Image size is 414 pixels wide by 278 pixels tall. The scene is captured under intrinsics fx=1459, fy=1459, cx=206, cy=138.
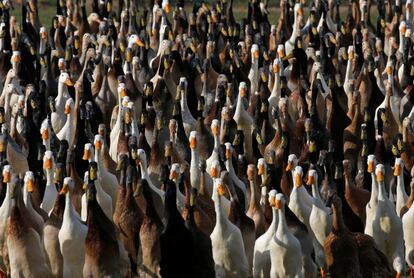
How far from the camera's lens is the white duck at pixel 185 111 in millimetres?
17797

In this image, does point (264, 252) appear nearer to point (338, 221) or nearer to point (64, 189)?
point (338, 221)

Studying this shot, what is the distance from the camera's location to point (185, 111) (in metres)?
18.1

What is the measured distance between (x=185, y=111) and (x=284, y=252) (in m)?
4.68

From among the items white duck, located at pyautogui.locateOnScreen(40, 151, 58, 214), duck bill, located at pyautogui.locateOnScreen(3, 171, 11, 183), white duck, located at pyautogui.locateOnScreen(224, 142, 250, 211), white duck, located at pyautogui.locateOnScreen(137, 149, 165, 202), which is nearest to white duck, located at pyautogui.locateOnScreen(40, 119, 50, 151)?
white duck, located at pyautogui.locateOnScreen(40, 151, 58, 214)

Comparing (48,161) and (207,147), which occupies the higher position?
(48,161)

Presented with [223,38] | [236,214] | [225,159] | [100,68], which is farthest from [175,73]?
[236,214]

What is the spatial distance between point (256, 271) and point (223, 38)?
901cm

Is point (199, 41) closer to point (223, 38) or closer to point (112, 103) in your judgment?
point (223, 38)

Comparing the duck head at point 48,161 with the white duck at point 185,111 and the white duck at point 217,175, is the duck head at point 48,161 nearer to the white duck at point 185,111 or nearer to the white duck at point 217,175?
the white duck at point 217,175

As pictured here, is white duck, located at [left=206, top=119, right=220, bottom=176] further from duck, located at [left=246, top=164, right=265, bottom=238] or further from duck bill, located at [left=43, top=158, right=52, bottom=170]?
duck bill, located at [left=43, top=158, right=52, bottom=170]

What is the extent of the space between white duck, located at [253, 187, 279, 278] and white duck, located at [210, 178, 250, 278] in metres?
0.14

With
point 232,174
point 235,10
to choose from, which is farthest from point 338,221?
point 235,10

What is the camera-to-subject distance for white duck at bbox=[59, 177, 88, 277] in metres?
14.0

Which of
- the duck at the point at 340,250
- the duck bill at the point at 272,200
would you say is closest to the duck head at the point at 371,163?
the duck at the point at 340,250
